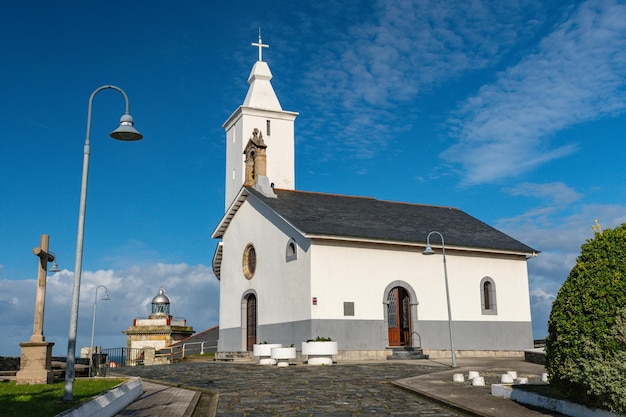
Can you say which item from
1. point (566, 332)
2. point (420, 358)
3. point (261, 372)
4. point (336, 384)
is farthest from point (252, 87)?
point (566, 332)

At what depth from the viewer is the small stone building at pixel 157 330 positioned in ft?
142

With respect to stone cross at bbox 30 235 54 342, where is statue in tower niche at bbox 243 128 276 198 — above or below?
above

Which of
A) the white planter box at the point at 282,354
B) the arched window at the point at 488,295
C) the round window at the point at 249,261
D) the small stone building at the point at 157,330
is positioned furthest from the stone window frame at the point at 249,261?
the small stone building at the point at 157,330

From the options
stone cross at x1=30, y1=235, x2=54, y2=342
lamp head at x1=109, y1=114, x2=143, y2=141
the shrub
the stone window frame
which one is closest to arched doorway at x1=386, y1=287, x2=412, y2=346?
the stone window frame

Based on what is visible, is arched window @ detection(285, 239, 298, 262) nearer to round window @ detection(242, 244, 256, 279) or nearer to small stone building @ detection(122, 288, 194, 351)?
round window @ detection(242, 244, 256, 279)

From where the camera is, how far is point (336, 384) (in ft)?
51.4

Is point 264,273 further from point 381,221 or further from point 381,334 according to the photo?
point 381,334

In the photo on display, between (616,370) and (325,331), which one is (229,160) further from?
(616,370)

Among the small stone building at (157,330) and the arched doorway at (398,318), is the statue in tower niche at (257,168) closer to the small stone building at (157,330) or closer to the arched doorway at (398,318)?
the arched doorway at (398,318)

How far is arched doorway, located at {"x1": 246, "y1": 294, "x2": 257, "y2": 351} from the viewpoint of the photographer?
30.3m

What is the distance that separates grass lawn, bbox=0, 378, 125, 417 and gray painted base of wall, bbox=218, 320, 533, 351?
12.4 m

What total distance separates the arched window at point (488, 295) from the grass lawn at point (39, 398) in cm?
1989

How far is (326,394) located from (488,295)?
17989 millimetres

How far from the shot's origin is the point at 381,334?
26.4m
